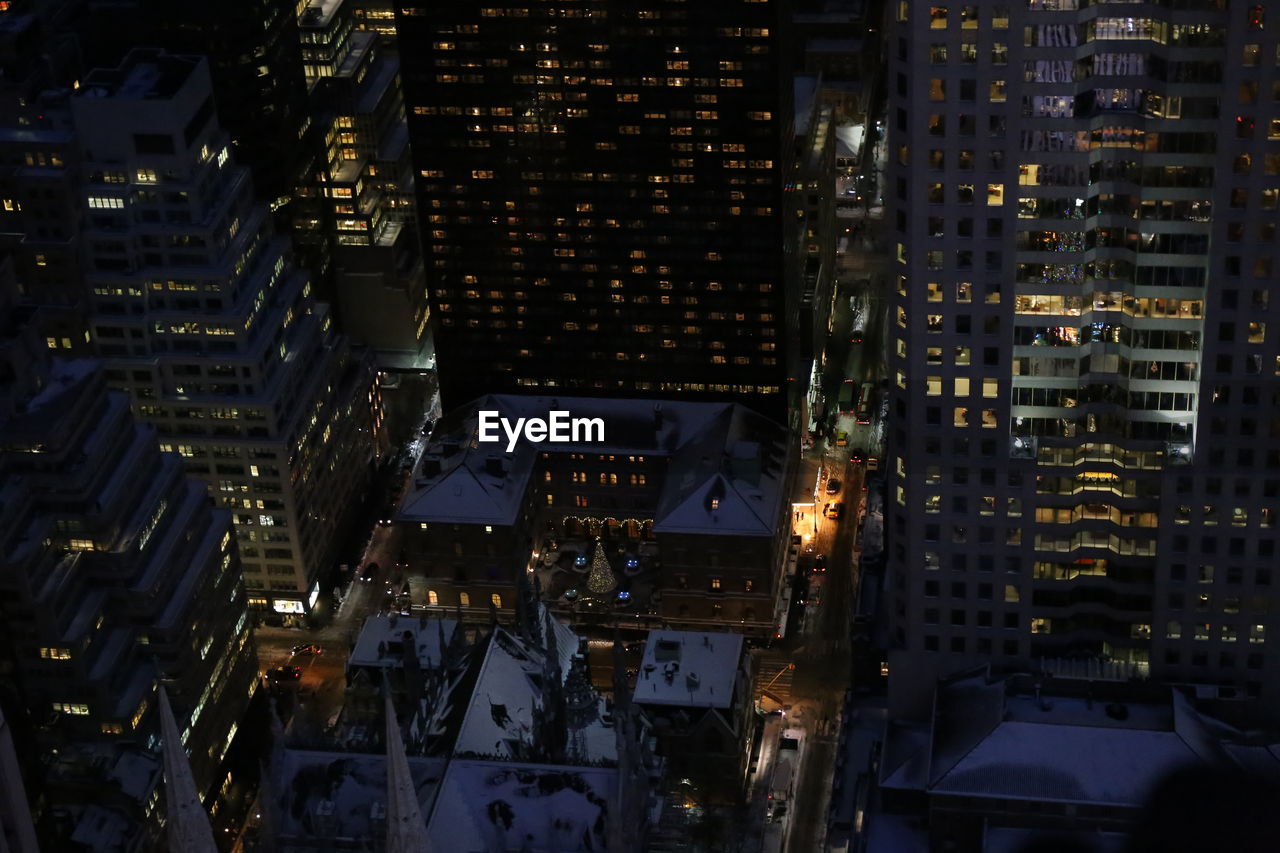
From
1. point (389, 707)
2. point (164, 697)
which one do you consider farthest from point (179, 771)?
point (389, 707)

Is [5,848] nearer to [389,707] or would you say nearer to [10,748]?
[10,748]

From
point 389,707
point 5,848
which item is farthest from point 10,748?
point 389,707

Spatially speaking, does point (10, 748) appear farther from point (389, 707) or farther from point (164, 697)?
point (389, 707)

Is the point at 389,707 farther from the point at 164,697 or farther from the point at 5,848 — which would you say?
the point at 5,848

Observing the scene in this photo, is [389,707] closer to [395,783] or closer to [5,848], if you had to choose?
[395,783]

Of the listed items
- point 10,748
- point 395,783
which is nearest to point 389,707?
point 395,783
